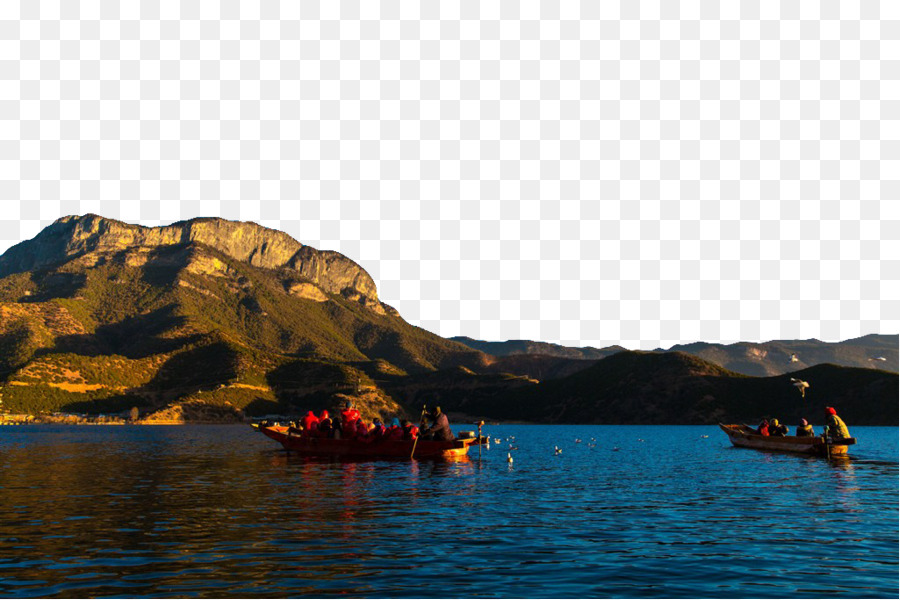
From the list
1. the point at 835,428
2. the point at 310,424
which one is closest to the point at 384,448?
the point at 310,424

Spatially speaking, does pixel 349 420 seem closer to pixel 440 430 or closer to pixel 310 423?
pixel 310 423

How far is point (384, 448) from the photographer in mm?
68000

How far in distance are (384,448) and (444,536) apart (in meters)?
41.0

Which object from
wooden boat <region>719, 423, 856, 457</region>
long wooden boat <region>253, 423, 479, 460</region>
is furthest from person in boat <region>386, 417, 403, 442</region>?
wooden boat <region>719, 423, 856, 457</region>

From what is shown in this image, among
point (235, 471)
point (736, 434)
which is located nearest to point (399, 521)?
point (235, 471)

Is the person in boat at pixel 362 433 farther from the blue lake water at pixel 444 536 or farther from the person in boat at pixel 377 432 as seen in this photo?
the blue lake water at pixel 444 536

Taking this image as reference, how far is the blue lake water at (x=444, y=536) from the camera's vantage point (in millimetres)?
20047

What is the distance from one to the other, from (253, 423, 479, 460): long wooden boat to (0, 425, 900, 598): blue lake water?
11.5 meters

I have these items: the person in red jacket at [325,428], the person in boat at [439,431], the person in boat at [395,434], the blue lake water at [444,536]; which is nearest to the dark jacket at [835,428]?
the blue lake water at [444,536]

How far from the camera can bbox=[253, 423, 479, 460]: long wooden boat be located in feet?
217

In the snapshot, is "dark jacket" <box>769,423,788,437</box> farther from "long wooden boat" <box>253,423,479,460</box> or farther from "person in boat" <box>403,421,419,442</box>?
"person in boat" <box>403,421,419,442</box>

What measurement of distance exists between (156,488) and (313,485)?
9.05 m

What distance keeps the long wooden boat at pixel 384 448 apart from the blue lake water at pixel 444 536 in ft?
37.8

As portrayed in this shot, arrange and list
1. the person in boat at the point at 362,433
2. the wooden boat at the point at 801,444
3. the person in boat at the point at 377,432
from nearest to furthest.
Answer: the person in boat at the point at 377,432
the person in boat at the point at 362,433
the wooden boat at the point at 801,444
